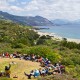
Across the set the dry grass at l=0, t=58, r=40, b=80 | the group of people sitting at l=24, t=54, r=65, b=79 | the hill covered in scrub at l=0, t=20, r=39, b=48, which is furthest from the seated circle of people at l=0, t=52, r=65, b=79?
the hill covered in scrub at l=0, t=20, r=39, b=48

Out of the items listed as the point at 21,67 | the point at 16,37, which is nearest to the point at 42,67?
the point at 21,67

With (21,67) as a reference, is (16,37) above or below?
below

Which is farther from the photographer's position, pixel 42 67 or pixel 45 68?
pixel 42 67

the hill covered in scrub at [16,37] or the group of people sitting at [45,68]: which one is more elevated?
the group of people sitting at [45,68]

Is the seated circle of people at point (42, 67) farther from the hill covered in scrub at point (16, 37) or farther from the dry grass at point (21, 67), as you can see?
the hill covered in scrub at point (16, 37)

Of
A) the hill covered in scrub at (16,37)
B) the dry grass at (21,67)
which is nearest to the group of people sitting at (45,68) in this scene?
the dry grass at (21,67)

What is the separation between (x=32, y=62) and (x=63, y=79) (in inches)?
409

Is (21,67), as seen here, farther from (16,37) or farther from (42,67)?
(16,37)

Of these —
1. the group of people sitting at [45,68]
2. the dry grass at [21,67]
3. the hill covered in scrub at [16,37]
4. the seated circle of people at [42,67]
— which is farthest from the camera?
the hill covered in scrub at [16,37]

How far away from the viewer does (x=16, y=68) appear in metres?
29.7

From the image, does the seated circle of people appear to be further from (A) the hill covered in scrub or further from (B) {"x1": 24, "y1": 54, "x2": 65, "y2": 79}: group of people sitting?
(A) the hill covered in scrub

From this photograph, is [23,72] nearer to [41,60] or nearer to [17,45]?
[41,60]

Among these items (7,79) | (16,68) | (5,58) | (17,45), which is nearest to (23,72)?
(16,68)

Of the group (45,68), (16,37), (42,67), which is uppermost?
(45,68)
